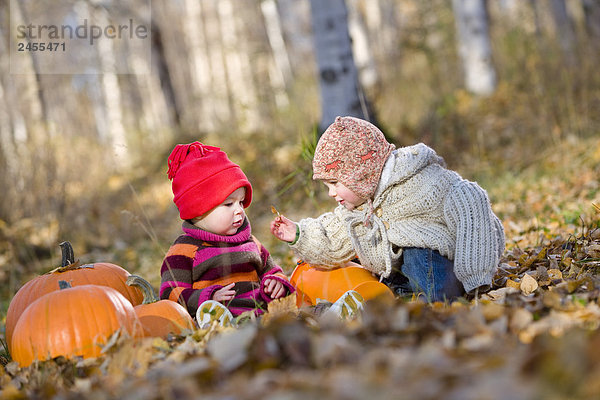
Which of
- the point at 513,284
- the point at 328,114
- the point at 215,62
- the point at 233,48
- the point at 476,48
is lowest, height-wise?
the point at 513,284

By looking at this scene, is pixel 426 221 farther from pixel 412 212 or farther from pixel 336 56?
pixel 336 56

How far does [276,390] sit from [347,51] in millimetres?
5831

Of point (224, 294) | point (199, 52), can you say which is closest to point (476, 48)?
point (224, 294)

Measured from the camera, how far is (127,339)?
8.21 feet

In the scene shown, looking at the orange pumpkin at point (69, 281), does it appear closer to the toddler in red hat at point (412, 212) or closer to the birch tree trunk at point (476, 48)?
the toddler in red hat at point (412, 212)

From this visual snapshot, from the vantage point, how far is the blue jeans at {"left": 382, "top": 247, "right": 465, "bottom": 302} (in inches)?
122

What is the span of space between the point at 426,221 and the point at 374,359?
166 cm

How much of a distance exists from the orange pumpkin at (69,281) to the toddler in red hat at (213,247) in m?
0.22

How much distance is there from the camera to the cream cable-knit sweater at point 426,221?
A: 304cm

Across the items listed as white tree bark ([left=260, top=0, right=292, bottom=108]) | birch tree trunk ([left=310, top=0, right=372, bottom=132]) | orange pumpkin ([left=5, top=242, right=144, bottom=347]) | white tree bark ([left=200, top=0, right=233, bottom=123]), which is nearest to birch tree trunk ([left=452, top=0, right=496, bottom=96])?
birch tree trunk ([left=310, top=0, right=372, bottom=132])

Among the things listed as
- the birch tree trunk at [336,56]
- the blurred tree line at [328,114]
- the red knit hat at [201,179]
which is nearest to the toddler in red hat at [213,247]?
the red knit hat at [201,179]

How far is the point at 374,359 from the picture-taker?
1640 millimetres

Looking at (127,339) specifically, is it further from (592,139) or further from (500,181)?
(592,139)

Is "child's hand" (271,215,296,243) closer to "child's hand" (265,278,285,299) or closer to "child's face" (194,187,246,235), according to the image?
"child's face" (194,187,246,235)
